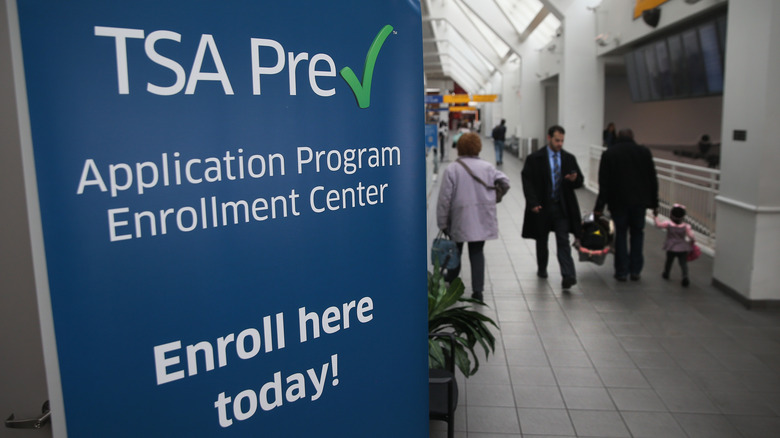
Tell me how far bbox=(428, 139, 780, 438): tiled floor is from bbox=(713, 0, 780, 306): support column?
336 mm

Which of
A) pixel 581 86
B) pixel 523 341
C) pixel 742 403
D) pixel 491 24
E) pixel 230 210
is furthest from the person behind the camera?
pixel 491 24

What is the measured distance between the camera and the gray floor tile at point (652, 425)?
346cm

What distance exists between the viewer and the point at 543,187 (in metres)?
6.29

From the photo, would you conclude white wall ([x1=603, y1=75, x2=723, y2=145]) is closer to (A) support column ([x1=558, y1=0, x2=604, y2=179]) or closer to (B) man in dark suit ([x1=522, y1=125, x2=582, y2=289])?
(A) support column ([x1=558, y1=0, x2=604, y2=179])

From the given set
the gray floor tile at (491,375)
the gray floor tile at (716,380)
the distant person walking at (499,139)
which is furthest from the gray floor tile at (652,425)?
the distant person walking at (499,139)

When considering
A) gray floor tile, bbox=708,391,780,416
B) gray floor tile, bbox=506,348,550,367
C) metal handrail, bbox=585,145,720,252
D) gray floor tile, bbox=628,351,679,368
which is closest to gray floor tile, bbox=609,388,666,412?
gray floor tile, bbox=708,391,780,416

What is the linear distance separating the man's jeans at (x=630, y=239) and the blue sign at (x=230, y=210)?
551 centimetres

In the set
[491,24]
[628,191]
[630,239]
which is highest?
[491,24]

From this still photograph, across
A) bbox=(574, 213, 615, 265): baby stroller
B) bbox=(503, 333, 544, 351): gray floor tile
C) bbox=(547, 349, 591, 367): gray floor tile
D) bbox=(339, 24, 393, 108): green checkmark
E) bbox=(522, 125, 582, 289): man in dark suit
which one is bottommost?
bbox=(547, 349, 591, 367): gray floor tile

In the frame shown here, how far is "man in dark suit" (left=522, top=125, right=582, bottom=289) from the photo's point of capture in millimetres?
6227

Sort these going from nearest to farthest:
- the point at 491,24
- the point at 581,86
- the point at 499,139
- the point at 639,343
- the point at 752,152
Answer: the point at 639,343
the point at 752,152
the point at 581,86
the point at 499,139
the point at 491,24

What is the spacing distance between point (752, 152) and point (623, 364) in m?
2.67

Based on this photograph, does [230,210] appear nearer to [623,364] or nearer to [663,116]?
[623,364]

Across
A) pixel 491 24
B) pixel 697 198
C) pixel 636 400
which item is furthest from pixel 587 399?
pixel 491 24
